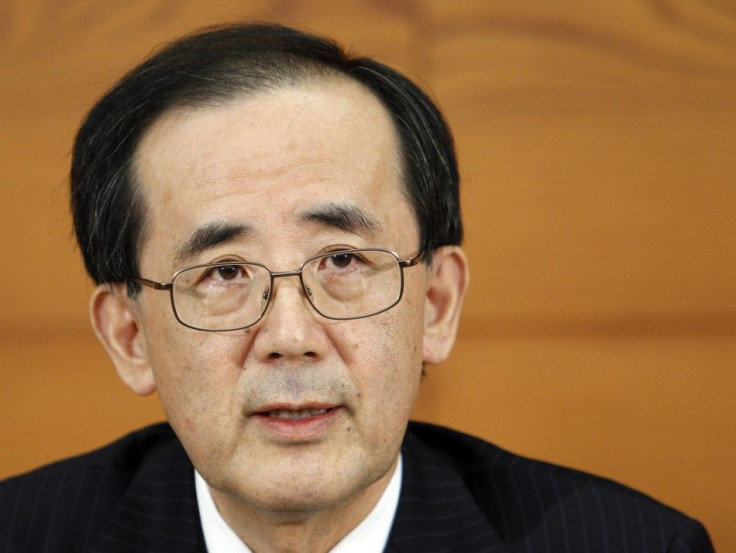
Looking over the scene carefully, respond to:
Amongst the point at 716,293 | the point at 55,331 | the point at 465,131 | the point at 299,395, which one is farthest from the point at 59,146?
the point at 716,293

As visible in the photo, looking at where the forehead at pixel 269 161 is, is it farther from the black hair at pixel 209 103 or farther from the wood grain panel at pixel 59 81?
the wood grain panel at pixel 59 81

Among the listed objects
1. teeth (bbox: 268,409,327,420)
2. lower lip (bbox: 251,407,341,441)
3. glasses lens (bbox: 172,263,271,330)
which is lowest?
lower lip (bbox: 251,407,341,441)

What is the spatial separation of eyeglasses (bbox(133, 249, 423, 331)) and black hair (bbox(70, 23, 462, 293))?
0.13 metres

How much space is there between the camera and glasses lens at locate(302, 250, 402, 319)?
1.41m

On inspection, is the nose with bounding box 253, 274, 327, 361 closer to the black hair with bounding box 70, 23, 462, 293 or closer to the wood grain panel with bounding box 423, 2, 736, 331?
the black hair with bounding box 70, 23, 462, 293

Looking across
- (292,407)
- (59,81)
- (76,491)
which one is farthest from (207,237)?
(59,81)

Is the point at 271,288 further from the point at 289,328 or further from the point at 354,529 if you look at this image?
the point at 354,529

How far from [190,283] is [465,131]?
0.99 meters

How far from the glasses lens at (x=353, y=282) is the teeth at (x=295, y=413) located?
0.44 ft

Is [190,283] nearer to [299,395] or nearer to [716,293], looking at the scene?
[299,395]

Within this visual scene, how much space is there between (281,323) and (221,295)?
13 centimetres

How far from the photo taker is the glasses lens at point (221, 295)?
141 centimetres

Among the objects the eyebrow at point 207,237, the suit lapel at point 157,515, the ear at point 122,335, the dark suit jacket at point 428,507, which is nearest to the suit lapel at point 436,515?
the dark suit jacket at point 428,507

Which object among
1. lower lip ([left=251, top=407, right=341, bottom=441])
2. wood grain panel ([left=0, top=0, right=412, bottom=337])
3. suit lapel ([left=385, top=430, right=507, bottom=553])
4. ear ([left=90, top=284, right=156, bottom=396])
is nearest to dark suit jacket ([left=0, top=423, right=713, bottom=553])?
suit lapel ([left=385, top=430, right=507, bottom=553])
